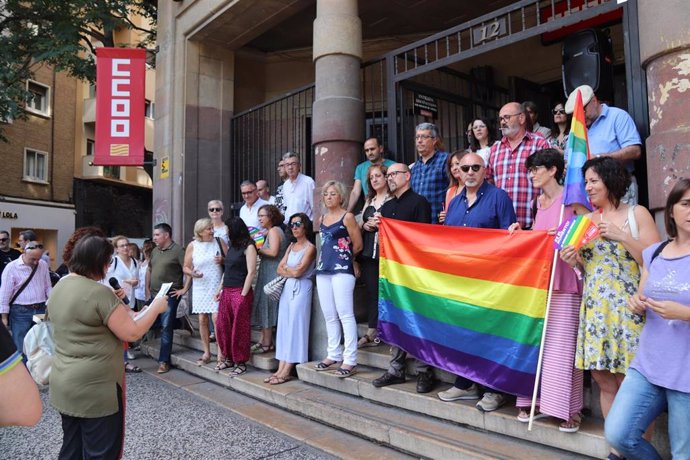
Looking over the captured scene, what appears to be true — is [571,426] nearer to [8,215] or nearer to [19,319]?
[19,319]

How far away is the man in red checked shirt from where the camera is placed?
425 cm

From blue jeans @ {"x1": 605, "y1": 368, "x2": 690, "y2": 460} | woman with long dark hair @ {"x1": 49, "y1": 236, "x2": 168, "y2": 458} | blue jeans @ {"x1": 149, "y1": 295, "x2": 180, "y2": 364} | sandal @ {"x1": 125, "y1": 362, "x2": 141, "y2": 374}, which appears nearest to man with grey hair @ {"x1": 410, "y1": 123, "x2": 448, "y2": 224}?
blue jeans @ {"x1": 605, "y1": 368, "x2": 690, "y2": 460}

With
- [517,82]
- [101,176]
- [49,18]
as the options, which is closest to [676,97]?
[517,82]

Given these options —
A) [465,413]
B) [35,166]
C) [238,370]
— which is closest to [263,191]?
[238,370]

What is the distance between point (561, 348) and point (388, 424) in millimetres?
1463

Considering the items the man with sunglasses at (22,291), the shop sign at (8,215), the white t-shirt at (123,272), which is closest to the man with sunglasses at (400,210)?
the white t-shirt at (123,272)

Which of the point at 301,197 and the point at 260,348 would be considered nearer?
the point at 260,348

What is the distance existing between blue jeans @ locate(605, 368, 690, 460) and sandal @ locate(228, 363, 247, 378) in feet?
13.9

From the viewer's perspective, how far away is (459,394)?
394 centimetres

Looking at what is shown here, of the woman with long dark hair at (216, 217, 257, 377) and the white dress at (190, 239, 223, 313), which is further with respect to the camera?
the white dress at (190, 239, 223, 313)

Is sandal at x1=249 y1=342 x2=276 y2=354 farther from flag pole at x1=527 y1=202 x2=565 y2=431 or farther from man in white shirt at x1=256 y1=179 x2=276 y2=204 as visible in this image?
flag pole at x1=527 y1=202 x2=565 y2=431

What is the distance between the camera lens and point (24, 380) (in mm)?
1429

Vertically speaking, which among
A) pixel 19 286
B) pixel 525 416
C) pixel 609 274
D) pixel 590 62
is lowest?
pixel 525 416

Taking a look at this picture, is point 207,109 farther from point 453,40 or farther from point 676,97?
point 676,97
